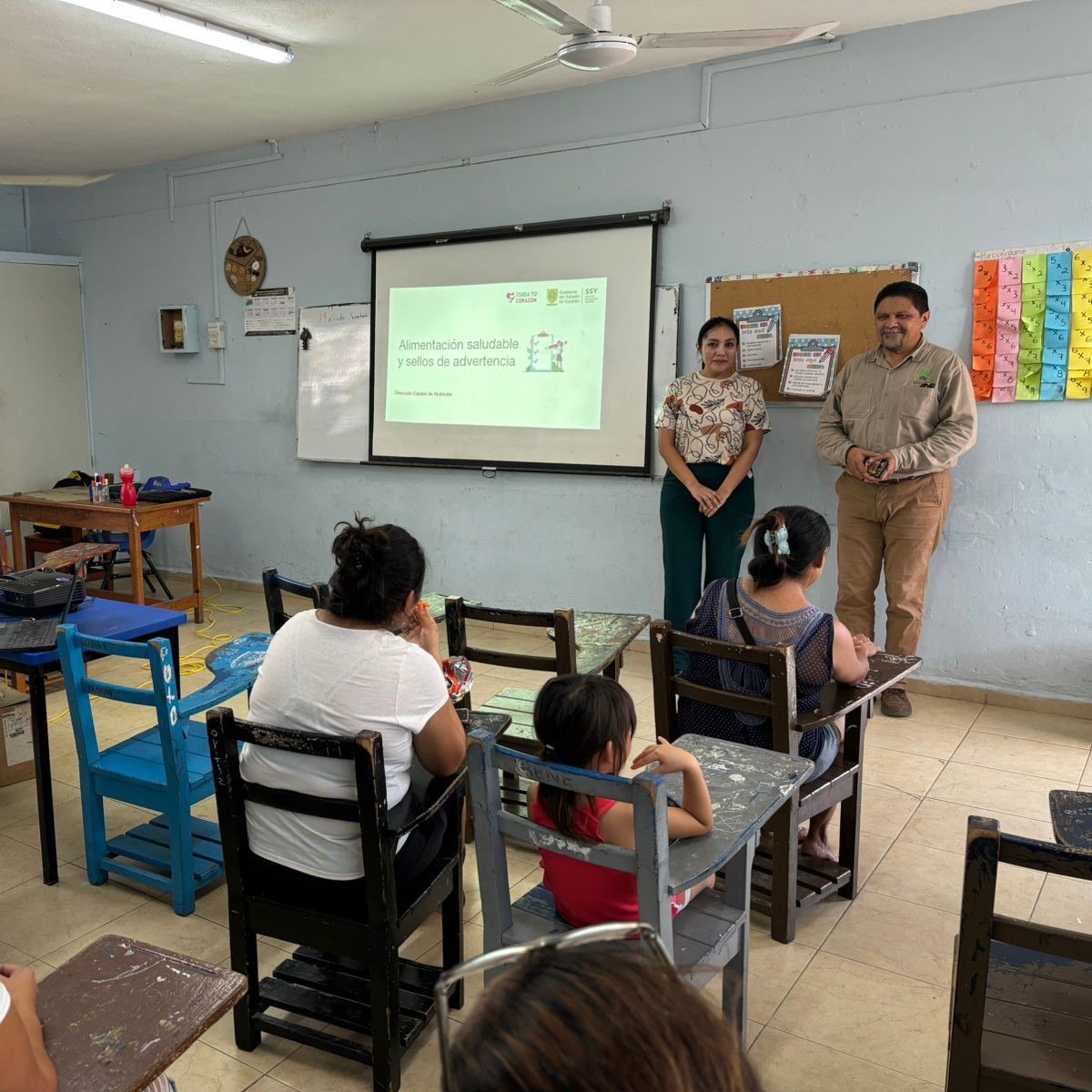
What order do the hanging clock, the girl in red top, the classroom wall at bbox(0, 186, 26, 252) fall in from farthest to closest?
the classroom wall at bbox(0, 186, 26, 252) → the hanging clock → the girl in red top

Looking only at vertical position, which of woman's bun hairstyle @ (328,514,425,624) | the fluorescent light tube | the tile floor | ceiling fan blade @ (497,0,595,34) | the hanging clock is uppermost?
the fluorescent light tube

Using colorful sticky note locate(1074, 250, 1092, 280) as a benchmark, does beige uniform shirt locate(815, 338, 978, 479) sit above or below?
below

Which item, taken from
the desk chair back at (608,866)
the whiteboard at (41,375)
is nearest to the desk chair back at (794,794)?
the desk chair back at (608,866)

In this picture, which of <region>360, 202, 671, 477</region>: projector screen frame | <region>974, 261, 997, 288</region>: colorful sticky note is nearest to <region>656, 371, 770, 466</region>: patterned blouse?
<region>360, 202, 671, 477</region>: projector screen frame

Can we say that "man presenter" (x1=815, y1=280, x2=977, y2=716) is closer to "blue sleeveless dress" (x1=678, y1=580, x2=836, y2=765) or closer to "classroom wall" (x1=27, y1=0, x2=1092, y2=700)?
"classroom wall" (x1=27, y1=0, x2=1092, y2=700)

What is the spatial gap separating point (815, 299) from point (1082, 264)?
1.04 meters

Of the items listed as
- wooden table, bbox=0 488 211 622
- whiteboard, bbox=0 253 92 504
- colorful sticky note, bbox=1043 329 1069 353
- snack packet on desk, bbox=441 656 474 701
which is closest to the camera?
snack packet on desk, bbox=441 656 474 701

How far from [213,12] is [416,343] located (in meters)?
1.98

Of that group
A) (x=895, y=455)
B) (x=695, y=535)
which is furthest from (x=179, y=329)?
(x=895, y=455)

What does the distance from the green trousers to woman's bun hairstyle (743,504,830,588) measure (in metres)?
1.89

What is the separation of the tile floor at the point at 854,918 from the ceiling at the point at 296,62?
285 centimetres

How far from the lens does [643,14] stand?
3797mm

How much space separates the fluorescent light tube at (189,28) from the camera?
3633 mm

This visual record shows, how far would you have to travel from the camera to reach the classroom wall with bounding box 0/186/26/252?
7.21 metres
